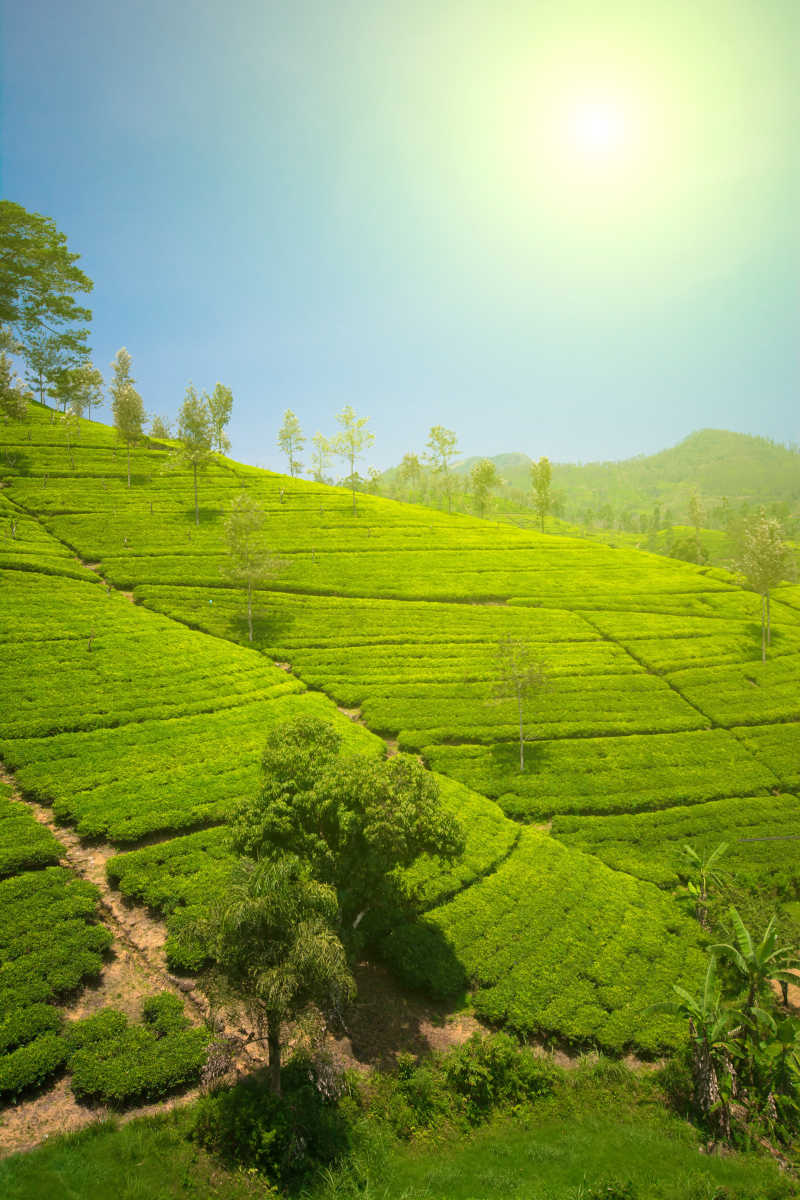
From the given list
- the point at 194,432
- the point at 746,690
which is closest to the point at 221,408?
the point at 194,432

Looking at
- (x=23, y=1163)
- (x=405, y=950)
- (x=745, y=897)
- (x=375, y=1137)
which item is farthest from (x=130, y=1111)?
(x=745, y=897)

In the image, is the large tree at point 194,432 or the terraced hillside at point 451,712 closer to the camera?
the terraced hillside at point 451,712

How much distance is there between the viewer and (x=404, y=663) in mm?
53688

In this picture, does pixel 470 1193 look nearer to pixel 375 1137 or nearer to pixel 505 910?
pixel 375 1137

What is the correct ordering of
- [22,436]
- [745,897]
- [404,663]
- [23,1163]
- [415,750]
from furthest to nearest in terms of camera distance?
1. [22,436]
2. [404,663]
3. [415,750]
4. [745,897]
5. [23,1163]

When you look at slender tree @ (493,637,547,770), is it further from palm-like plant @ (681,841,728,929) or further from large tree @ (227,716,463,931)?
large tree @ (227,716,463,931)

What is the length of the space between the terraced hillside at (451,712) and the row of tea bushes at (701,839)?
18cm

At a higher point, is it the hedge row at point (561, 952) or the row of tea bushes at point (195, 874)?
the row of tea bushes at point (195, 874)

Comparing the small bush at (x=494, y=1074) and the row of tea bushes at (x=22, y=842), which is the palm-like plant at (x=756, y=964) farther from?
the row of tea bushes at (x=22, y=842)

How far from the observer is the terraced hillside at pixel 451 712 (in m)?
26.1

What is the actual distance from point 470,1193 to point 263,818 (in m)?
13.0

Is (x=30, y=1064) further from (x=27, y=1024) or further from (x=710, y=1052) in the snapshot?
(x=710, y=1052)

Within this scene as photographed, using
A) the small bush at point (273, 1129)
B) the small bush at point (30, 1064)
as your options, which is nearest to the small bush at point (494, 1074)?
the small bush at point (273, 1129)

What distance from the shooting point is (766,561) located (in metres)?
63.8
